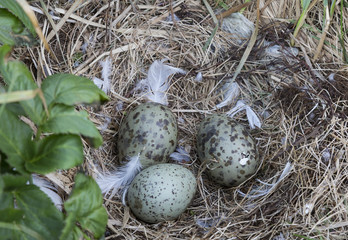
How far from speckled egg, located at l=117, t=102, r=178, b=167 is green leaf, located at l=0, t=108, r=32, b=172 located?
96 cm

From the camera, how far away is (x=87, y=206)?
1.33 metres

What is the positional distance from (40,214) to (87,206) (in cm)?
14

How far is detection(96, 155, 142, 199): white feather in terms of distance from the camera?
2195mm

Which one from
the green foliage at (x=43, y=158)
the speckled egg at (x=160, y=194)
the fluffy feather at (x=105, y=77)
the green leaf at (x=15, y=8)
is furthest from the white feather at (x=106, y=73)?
the green foliage at (x=43, y=158)

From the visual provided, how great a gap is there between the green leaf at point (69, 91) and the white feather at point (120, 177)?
835 mm

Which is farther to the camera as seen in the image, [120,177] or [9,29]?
[120,177]

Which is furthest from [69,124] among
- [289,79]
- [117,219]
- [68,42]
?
[289,79]

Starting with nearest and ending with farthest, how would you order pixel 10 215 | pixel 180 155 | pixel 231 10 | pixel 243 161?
pixel 10 215 → pixel 243 161 → pixel 180 155 → pixel 231 10

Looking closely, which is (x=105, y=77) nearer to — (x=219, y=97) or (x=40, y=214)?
(x=219, y=97)

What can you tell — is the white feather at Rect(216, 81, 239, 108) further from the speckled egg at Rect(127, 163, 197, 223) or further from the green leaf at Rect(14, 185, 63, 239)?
the green leaf at Rect(14, 185, 63, 239)

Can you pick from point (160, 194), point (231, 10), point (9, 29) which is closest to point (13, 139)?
point (9, 29)

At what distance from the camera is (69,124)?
1.27 m

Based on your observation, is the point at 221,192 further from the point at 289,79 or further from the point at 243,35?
the point at 243,35

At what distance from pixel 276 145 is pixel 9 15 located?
1485 mm
